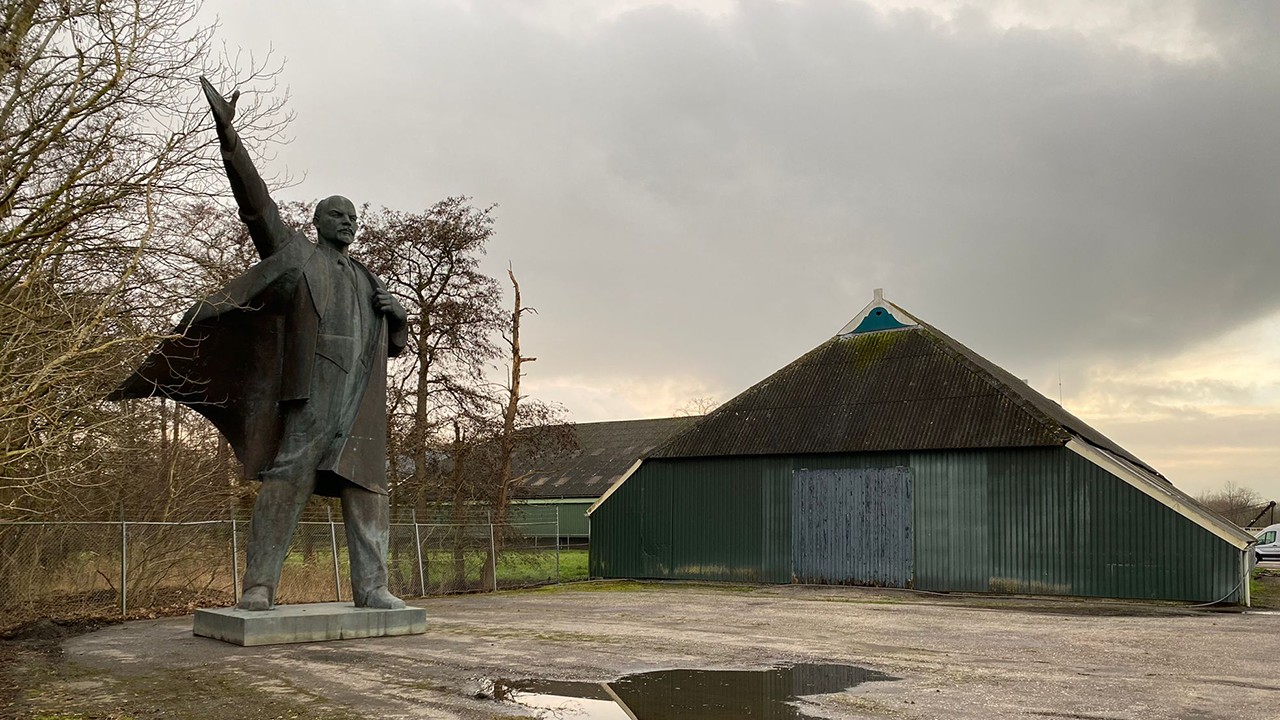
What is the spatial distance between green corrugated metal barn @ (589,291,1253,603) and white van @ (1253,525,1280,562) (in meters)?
21.1

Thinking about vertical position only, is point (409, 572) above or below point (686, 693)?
below

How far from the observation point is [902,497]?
910 inches

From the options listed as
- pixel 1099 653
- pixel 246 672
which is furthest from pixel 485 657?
pixel 1099 653

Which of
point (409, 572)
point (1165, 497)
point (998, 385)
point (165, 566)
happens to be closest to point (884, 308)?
point (998, 385)

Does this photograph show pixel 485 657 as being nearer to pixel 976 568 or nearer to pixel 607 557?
pixel 976 568

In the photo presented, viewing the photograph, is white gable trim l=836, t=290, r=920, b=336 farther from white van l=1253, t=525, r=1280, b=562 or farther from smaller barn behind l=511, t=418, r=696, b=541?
white van l=1253, t=525, r=1280, b=562

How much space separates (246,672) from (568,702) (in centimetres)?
246

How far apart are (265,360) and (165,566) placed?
22.7 feet

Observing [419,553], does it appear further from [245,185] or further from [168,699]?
[168,699]

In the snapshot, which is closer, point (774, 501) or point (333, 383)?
point (333, 383)

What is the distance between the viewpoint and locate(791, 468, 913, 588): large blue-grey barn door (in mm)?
23109

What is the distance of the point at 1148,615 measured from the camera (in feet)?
55.7

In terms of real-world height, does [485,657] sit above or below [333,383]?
below

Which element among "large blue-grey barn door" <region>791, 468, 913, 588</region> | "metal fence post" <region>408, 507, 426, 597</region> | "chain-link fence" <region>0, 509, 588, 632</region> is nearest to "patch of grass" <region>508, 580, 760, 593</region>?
"large blue-grey barn door" <region>791, 468, 913, 588</region>
